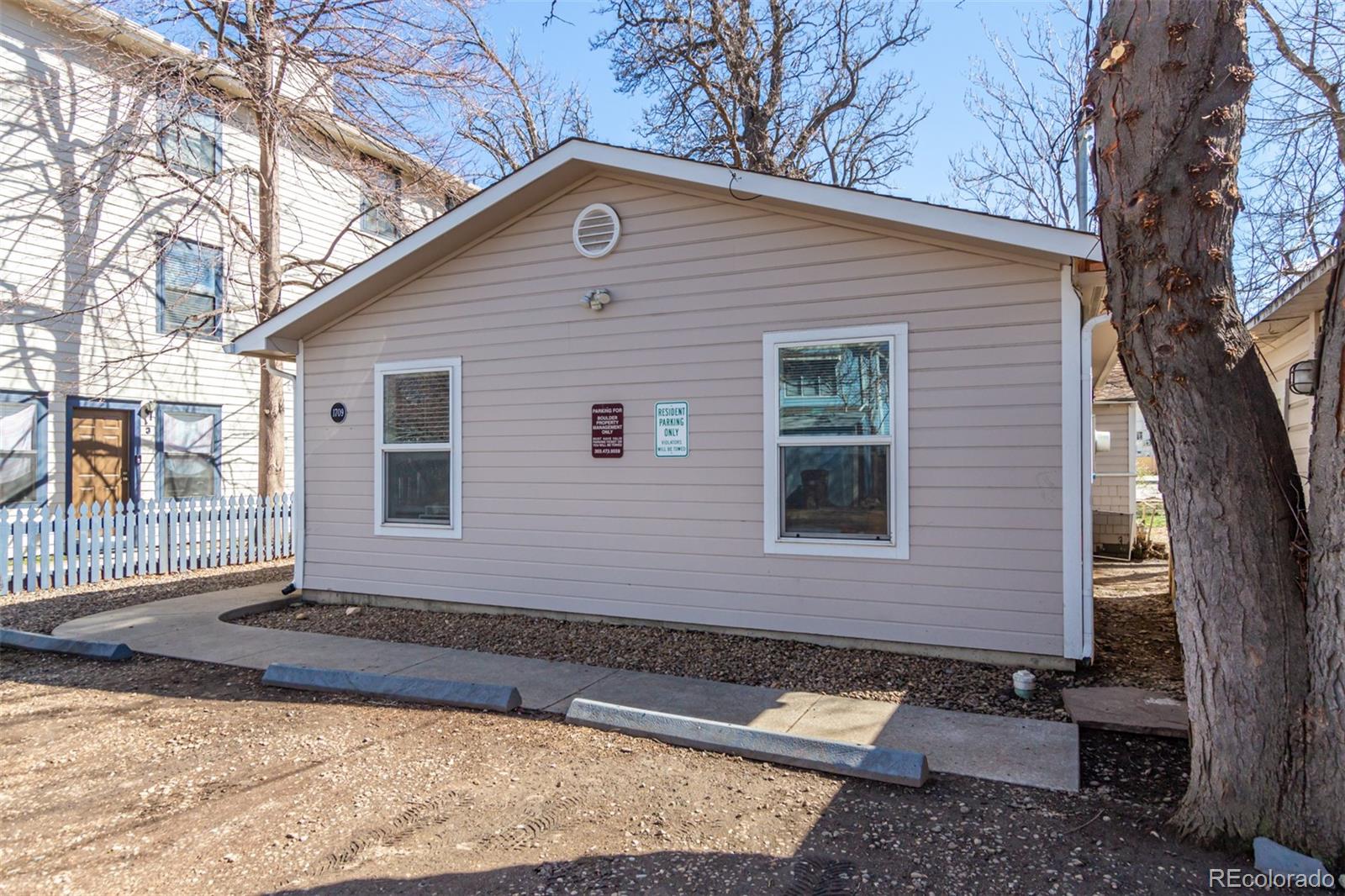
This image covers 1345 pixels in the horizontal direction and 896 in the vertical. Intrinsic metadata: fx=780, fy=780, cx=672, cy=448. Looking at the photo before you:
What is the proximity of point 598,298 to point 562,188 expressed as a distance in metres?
1.08

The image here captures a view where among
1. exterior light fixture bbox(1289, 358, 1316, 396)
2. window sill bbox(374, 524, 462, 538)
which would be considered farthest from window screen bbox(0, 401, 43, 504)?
exterior light fixture bbox(1289, 358, 1316, 396)

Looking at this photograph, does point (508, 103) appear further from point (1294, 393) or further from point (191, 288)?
point (1294, 393)

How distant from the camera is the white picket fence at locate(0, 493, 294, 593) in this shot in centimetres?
858

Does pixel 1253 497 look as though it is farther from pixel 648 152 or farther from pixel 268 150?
pixel 268 150

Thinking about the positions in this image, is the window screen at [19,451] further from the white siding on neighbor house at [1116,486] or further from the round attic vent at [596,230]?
the white siding on neighbor house at [1116,486]

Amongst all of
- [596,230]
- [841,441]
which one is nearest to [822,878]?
[841,441]

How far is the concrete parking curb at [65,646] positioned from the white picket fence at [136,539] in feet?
9.30

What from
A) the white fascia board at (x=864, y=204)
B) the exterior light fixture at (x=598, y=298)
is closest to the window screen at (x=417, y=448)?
the exterior light fixture at (x=598, y=298)

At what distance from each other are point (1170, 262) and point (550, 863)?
3.02 meters

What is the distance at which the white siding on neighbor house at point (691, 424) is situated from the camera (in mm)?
5152

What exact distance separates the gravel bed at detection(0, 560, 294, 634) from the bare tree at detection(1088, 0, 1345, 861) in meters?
8.18

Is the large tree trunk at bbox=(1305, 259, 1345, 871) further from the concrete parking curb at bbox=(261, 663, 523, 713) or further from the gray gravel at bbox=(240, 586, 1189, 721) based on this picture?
the concrete parking curb at bbox=(261, 663, 523, 713)

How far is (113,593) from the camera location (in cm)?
848

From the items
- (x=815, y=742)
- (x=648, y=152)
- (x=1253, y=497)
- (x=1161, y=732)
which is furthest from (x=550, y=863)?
(x=648, y=152)
